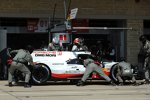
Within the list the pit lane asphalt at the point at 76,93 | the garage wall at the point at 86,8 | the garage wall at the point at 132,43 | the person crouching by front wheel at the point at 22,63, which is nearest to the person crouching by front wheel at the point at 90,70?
the pit lane asphalt at the point at 76,93

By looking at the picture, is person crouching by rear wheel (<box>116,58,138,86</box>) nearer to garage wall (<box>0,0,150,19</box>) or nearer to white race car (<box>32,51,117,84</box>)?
white race car (<box>32,51,117,84</box>)

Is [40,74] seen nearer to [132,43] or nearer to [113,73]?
[113,73]

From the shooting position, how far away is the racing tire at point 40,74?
54.0 feet

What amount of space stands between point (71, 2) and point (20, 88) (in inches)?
300

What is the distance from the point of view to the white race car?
16.5m

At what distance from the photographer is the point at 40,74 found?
16.5 metres

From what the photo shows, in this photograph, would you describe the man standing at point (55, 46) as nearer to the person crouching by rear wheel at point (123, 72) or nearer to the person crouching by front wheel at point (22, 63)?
the person crouching by front wheel at point (22, 63)

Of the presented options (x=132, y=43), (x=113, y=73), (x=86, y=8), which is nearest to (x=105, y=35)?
(x=132, y=43)

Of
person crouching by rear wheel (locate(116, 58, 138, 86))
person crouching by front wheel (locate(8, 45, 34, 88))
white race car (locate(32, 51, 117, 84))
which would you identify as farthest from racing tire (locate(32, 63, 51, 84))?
person crouching by rear wheel (locate(116, 58, 138, 86))

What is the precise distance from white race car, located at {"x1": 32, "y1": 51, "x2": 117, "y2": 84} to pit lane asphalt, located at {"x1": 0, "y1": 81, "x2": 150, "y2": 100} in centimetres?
50

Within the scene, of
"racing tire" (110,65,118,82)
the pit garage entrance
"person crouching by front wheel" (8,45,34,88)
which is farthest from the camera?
the pit garage entrance

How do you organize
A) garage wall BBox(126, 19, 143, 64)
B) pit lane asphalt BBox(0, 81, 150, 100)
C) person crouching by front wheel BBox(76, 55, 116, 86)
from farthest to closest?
garage wall BBox(126, 19, 143, 64) → person crouching by front wheel BBox(76, 55, 116, 86) → pit lane asphalt BBox(0, 81, 150, 100)

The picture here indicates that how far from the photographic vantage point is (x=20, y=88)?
1559cm

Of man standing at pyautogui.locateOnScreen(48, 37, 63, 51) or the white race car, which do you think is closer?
the white race car
